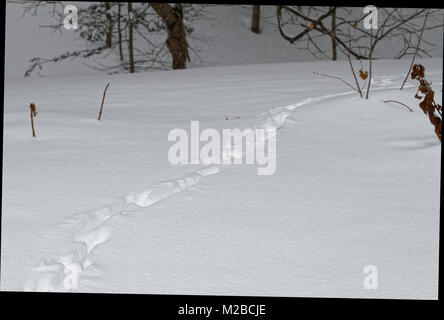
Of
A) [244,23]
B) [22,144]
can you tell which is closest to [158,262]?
[22,144]

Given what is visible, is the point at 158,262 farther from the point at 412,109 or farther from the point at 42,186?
the point at 412,109

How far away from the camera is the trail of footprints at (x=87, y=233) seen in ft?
3.24

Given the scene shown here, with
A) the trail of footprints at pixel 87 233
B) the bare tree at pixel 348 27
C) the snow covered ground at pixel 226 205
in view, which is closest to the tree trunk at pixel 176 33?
the bare tree at pixel 348 27

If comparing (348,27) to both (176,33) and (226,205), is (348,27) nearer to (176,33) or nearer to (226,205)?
(226,205)

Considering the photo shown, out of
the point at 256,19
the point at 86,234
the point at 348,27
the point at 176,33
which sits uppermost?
the point at 256,19

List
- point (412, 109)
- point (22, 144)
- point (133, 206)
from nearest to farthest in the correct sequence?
point (133, 206) → point (22, 144) → point (412, 109)

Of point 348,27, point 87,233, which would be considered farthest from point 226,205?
point 348,27

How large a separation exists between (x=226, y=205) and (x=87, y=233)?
36cm

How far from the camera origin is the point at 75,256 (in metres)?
1.07

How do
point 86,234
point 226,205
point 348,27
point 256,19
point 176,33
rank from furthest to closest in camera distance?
point 256,19, point 176,33, point 348,27, point 226,205, point 86,234

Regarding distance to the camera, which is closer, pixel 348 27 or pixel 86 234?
pixel 86 234

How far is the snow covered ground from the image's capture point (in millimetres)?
1014

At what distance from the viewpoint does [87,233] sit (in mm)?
1168

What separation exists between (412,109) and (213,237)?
1.44 m
